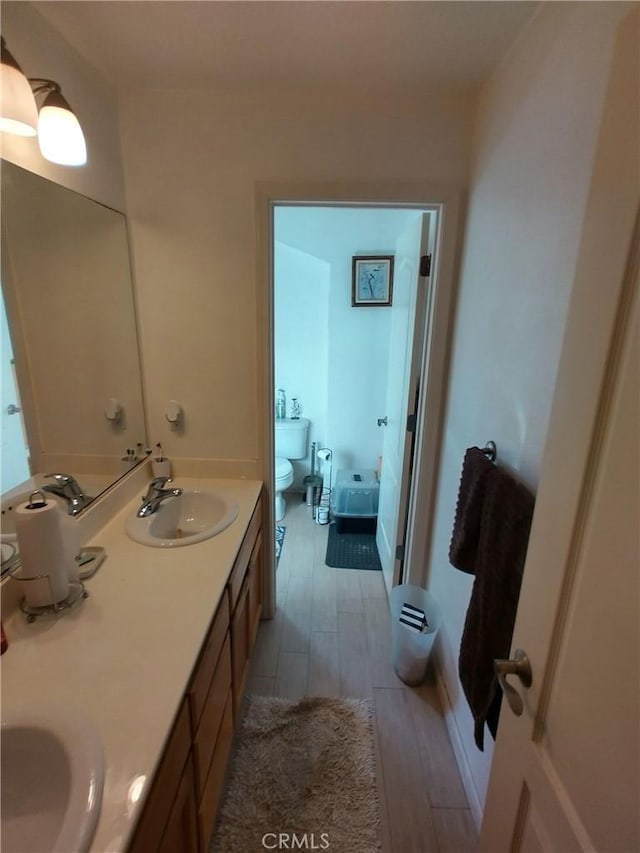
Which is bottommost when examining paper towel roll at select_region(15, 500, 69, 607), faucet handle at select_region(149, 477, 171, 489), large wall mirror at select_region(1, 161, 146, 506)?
faucet handle at select_region(149, 477, 171, 489)

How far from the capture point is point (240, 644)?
5.06 ft

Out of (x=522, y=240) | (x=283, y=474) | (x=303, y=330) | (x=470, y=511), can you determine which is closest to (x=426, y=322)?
(x=522, y=240)

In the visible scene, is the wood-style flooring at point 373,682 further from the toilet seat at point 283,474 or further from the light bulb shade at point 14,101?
the light bulb shade at point 14,101

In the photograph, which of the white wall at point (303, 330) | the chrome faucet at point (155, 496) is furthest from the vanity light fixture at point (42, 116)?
the white wall at point (303, 330)

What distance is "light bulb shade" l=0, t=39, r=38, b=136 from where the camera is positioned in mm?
878

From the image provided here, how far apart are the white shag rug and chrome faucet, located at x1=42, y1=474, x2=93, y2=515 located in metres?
1.09

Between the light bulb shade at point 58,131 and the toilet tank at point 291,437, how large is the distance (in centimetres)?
239

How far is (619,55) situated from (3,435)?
1473mm

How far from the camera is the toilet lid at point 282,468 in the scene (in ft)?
10.4

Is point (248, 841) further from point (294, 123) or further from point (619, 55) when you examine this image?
point (294, 123)

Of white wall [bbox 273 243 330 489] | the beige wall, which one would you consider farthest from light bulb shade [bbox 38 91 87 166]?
white wall [bbox 273 243 330 489]

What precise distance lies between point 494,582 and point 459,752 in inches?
36.8

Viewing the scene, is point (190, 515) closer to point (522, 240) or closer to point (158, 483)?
point (158, 483)

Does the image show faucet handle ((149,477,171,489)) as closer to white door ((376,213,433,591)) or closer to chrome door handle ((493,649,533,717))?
white door ((376,213,433,591))
